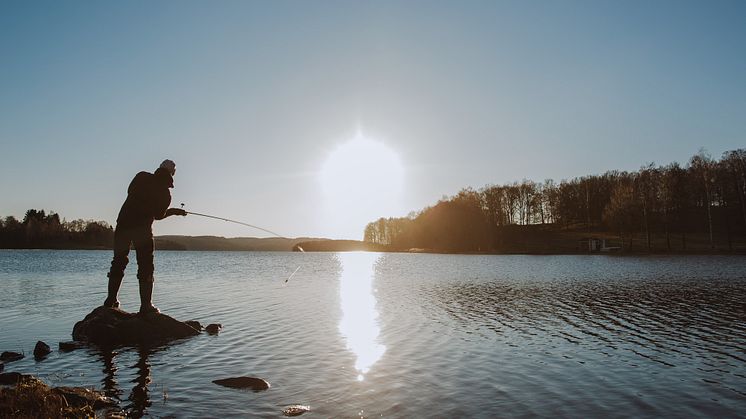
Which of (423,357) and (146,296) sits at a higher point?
(146,296)

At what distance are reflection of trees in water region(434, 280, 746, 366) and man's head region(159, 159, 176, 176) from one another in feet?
44.6

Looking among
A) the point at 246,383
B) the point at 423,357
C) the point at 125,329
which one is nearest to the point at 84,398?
the point at 246,383

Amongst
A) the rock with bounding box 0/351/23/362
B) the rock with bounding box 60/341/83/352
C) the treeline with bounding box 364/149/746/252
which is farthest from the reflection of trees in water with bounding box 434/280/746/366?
the treeline with bounding box 364/149/746/252

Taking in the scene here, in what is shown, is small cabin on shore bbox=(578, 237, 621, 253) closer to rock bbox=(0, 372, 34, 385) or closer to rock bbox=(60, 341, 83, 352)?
rock bbox=(60, 341, 83, 352)

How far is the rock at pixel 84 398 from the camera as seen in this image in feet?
31.4

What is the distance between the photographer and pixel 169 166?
17.9 metres

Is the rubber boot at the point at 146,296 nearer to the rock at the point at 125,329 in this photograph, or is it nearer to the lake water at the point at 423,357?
the rock at the point at 125,329

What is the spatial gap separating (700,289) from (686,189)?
3355 inches

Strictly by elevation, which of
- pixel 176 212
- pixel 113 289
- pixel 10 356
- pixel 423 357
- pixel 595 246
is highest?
pixel 176 212

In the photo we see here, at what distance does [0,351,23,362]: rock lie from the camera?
1447 cm

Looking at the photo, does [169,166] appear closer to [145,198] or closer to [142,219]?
[145,198]

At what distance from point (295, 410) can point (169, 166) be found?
11.2m

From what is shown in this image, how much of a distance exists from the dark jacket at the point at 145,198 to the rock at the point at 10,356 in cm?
509

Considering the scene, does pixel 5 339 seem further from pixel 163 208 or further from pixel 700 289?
pixel 700 289
